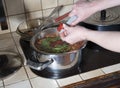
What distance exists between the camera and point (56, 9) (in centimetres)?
111

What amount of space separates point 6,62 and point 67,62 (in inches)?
10.2

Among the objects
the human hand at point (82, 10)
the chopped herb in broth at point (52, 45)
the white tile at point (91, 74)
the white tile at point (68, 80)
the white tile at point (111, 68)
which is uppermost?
the human hand at point (82, 10)

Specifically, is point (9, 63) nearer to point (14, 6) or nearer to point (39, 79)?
point (39, 79)

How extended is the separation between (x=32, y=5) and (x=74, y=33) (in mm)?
443

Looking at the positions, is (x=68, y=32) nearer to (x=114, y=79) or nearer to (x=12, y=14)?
(x=114, y=79)

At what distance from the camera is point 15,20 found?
1.08 m

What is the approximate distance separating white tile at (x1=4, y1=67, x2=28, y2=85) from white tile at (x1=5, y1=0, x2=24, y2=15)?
0.36 meters

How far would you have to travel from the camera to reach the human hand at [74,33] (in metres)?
0.70

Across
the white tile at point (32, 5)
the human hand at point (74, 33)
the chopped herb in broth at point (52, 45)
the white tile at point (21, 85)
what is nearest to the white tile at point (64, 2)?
the white tile at point (32, 5)

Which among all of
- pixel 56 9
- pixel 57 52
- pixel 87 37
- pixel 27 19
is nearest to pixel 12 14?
pixel 27 19

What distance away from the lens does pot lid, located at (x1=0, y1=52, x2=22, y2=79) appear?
81cm

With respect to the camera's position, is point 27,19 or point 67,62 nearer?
point 67,62

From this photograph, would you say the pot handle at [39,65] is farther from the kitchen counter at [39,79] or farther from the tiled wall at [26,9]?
the tiled wall at [26,9]

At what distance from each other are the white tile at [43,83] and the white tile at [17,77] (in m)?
0.04
